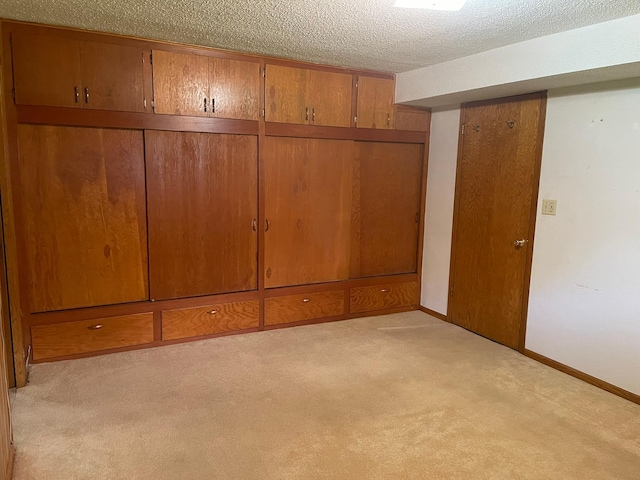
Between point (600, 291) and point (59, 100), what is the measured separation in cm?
388

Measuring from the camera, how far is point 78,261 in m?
3.10

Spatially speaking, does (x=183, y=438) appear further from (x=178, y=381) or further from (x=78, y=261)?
(x=78, y=261)

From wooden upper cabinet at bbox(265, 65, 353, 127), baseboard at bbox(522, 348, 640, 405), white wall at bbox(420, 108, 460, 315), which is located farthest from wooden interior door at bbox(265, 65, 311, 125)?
baseboard at bbox(522, 348, 640, 405)

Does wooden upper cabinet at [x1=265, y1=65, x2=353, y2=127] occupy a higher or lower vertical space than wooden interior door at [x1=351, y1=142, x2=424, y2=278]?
higher

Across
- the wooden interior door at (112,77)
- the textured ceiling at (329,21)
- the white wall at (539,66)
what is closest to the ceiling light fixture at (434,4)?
the textured ceiling at (329,21)

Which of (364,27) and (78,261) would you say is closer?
(364,27)

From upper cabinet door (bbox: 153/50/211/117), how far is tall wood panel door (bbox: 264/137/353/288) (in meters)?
0.64

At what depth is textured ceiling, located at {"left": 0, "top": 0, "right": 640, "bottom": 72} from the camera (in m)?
2.31

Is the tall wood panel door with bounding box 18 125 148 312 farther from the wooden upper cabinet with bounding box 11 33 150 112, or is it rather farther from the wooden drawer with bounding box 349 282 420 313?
the wooden drawer with bounding box 349 282 420 313

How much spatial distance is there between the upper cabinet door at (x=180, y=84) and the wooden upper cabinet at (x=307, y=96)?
52 cm

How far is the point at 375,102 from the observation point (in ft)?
13.0

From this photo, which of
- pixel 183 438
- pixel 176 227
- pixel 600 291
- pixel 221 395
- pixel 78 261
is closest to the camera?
pixel 183 438

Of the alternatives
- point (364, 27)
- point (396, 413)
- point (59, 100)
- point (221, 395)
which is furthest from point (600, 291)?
point (59, 100)

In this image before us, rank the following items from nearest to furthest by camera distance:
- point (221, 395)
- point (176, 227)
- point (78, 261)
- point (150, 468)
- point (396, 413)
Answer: point (150, 468)
point (396, 413)
point (221, 395)
point (78, 261)
point (176, 227)
